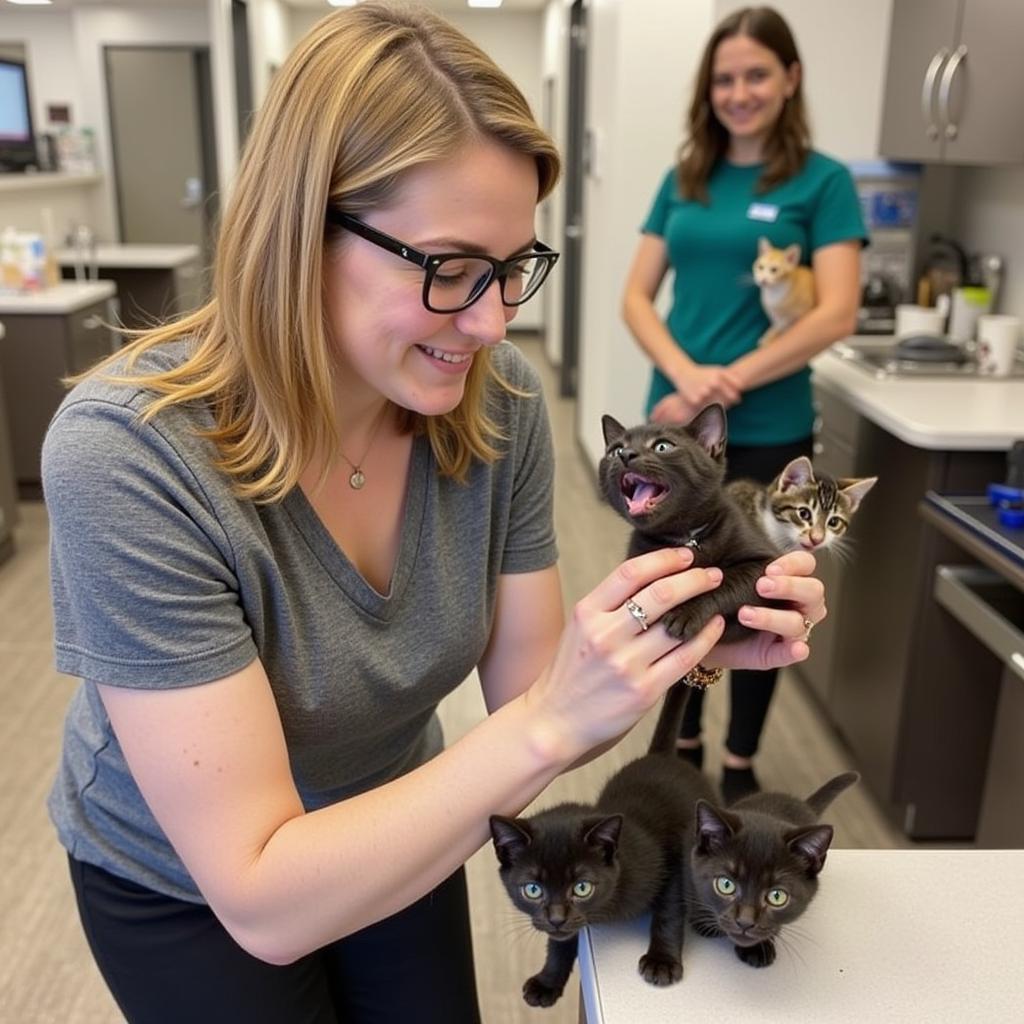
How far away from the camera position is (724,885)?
80cm

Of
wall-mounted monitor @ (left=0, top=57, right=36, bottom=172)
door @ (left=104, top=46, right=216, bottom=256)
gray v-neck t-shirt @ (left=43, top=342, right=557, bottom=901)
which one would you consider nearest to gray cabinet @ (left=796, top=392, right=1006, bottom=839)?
gray v-neck t-shirt @ (left=43, top=342, right=557, bottom=901)

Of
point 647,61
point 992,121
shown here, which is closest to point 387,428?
point 992,121

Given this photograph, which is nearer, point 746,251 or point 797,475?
point 797,475

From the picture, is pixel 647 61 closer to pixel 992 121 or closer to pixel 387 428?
pixel 992 121

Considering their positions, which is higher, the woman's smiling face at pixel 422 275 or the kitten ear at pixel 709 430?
the woman's smiling face at pixel 422 275

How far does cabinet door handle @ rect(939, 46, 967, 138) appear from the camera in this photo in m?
2.68

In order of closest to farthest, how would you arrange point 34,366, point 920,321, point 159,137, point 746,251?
point 746,251
point 920,321
point 34,366
point 159,137

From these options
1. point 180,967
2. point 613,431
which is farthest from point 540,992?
point 613,431

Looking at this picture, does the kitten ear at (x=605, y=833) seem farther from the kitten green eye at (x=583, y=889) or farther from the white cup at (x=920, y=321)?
the white cup at (x=920, y=321)

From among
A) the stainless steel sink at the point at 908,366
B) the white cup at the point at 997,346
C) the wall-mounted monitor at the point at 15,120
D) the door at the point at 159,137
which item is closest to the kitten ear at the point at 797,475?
the stainless steel sink at the point at 908,366

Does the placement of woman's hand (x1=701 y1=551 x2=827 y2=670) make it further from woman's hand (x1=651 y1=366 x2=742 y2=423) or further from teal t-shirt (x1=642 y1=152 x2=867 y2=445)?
teal t-shirt (x1=642 y1=152 x2=867 y2=445)

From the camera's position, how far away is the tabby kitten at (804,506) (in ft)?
4.45

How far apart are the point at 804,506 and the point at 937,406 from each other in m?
1.12

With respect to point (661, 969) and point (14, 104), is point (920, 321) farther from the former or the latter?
point (14, 104)
